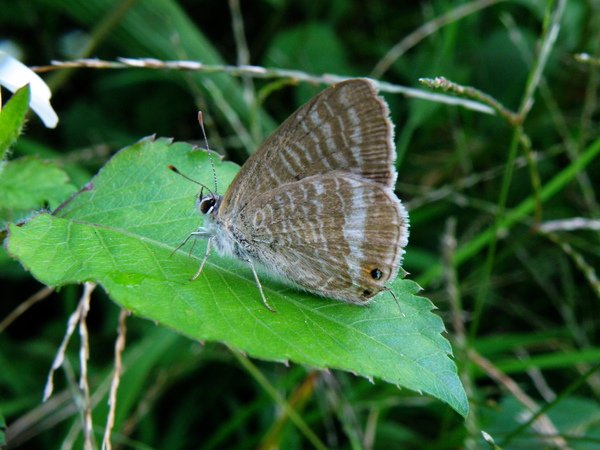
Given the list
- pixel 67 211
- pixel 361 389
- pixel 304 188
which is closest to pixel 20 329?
pixel 361 389

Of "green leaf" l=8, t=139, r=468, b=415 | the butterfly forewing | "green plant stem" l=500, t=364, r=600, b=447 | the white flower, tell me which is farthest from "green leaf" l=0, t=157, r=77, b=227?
"green plant stem" l=500, t=364, r=600, b=447

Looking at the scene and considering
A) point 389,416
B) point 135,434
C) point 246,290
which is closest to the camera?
point 246,290

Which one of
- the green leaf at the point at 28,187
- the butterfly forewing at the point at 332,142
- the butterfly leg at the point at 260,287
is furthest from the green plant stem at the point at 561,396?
the green leaf at the point at 28,187

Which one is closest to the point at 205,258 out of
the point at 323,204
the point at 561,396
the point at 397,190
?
the point at 323,204

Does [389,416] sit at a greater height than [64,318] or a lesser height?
lesser

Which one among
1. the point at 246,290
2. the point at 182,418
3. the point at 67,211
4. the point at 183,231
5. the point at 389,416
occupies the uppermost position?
the point at 67,211

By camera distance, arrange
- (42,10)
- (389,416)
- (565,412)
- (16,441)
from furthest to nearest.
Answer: (42,10) < (389,416) < (565,412) < (16,441)

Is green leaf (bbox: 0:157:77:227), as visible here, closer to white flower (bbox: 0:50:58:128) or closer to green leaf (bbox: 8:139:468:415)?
green leaf (bbox: 8:139:468:415)

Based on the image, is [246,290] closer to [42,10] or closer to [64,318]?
[64,318]

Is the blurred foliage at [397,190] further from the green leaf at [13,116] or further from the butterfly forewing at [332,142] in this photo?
the green leaf at [13,116]
